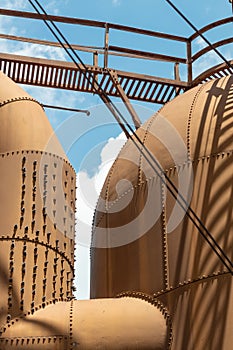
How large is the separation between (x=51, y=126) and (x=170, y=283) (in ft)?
9.99

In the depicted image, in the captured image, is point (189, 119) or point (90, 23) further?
point (90, 23)

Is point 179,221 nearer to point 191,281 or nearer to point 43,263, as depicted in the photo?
point 191,281

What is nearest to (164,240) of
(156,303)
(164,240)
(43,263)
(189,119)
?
(164,240)

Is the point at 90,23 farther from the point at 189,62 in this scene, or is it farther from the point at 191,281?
the point at 191,281

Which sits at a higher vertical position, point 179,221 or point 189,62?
point 189,62

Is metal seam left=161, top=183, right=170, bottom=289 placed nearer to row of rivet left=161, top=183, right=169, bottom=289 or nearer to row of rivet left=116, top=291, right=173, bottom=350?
row of rivet left=161, top=183, right=169, bottom=289

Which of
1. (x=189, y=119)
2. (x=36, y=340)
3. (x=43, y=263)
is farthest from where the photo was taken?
(x=189, y=119)

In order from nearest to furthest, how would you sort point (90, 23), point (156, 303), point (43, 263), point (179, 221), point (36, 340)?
point (36, 340)
point (43, 263)
point (156, 303)
point (179, 221)
point (90, 23)

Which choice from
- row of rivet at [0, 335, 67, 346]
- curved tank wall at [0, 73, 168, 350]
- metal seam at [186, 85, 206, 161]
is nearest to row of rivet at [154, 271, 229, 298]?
curved tank wall at [0, 73, 168, 350]

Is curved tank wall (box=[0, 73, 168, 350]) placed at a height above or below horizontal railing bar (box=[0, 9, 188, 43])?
below

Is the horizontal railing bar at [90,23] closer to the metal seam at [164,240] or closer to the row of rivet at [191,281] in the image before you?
the metal seam at [164,240]

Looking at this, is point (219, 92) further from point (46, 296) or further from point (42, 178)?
point (46, 296)

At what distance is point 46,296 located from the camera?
840 centimetres

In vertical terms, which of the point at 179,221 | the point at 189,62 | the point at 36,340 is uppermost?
the point at 189,62
